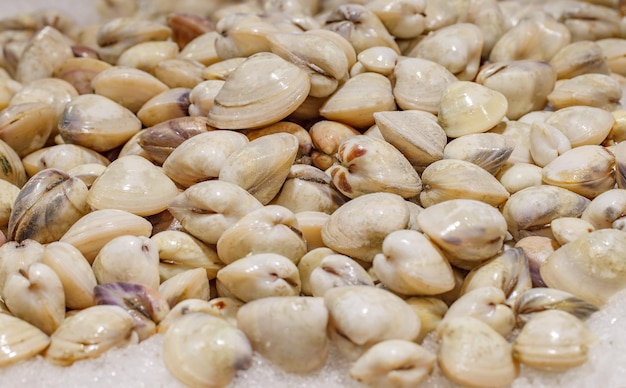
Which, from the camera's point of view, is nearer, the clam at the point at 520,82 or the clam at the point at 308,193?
the clam at the point at 308,193

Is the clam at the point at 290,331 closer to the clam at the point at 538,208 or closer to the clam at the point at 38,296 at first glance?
the clam at the point at 38,296

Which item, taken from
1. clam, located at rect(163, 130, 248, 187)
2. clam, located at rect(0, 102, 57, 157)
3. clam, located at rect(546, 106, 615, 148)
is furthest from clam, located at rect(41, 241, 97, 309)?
clam, located at rect(546, 106, 615, 148)

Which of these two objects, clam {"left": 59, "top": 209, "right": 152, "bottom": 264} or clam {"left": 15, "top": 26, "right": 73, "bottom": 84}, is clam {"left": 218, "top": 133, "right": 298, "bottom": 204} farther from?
clam {"left": 15, "top": 26, "right": 73, "bottom": 84}

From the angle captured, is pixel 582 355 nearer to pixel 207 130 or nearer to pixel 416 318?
pixel 416 318

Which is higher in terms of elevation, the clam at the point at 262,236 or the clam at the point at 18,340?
the clam at the point at 262,236

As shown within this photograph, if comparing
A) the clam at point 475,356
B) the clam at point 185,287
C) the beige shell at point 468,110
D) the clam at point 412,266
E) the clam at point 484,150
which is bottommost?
the clam at point 185,287

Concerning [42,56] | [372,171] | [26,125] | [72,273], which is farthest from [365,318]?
[42,56]

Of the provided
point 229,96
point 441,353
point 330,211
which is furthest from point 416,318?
point 229,96

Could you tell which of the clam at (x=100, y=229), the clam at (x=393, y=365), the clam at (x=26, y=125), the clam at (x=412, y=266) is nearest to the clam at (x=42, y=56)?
the clam at (x=26, y=125)
